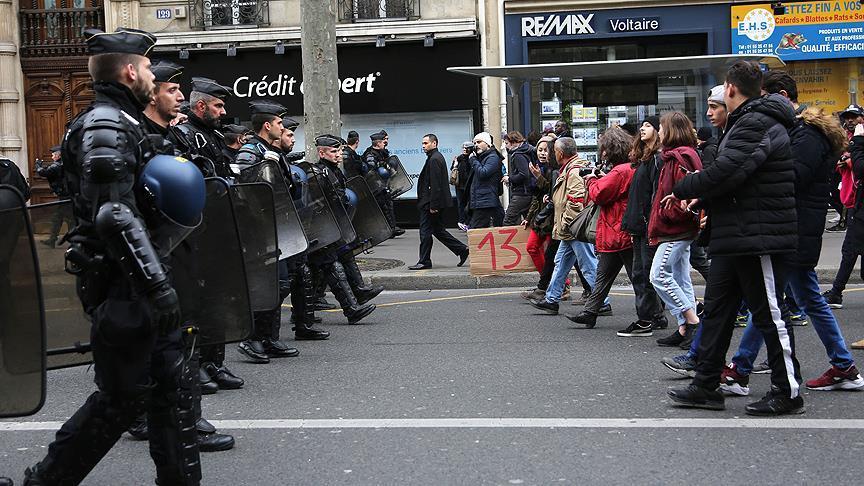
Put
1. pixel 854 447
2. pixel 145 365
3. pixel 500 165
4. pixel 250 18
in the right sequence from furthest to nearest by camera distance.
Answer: pixel 250 18 → pixel 500 165 → pixel 854 447 → pixel 145 365

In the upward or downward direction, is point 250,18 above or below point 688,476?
above

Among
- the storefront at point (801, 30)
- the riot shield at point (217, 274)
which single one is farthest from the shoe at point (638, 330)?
the storefront at point (801, 30)

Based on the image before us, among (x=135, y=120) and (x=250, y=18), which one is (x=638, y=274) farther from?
(x=250, y=18)

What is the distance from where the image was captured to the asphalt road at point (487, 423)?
4.95m

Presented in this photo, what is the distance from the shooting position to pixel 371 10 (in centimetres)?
2030

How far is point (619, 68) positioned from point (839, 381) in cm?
1021

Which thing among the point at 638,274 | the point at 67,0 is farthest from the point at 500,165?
the point at 67,0

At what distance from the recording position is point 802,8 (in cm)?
1928

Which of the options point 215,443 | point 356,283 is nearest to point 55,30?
point 356,283

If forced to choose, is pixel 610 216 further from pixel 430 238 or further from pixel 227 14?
pixel 227 14

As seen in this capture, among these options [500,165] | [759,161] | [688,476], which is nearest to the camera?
[688,476]

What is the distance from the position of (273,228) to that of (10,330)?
85.7 inches

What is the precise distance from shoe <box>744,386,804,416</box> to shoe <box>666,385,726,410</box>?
16cm

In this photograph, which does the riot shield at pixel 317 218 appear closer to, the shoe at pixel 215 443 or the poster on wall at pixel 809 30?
the shoe at pixel 215 443
